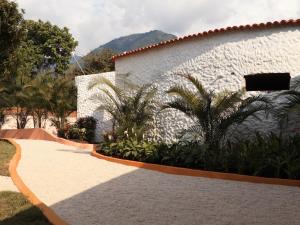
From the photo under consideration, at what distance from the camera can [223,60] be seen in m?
12.3

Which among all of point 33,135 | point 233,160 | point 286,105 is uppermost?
point 286,105

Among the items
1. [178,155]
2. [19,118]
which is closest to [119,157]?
[178,155]

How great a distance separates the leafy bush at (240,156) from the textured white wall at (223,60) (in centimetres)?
189

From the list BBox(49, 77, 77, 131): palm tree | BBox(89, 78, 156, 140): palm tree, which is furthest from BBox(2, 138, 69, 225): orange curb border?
BBox(49, 77, 77, 131): palm tree

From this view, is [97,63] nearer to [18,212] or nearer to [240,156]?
[240,156]

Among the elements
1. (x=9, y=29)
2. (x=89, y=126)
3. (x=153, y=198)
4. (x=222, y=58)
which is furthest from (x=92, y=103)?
(x=153, y=198)

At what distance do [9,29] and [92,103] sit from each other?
15.4 ft

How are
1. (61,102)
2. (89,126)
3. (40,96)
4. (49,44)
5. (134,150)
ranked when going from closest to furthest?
1. (134,150)
2. (89,126)
3. (61,102)
4. (40,96)
5. (49,44)

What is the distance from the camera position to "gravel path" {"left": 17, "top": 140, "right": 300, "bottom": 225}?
5668mm

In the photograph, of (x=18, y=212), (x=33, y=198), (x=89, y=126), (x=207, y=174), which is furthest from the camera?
(x=89, y=126)

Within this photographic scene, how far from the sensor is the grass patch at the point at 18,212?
5.55 m

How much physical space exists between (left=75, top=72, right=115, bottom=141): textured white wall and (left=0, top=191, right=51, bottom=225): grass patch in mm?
10400

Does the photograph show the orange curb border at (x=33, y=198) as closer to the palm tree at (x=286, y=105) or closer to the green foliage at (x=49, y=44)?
the palm tree at (x=286, y=105)

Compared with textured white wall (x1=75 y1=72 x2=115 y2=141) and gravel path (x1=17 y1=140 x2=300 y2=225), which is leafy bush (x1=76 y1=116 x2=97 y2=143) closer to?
textured white wall (x1=75 y1=72 x2=115 y2=141)
